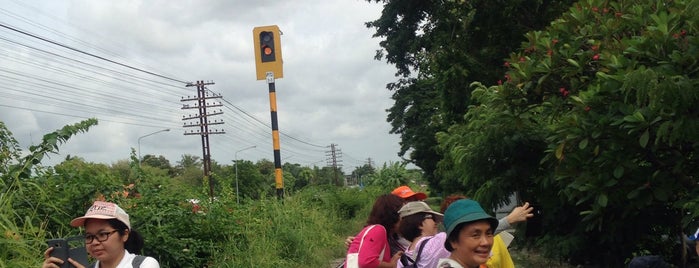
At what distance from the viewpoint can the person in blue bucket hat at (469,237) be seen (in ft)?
8.75

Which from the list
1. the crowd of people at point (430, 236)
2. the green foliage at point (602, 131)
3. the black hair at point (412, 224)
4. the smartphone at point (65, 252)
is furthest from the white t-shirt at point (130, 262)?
the green foliage at point (602, 131)

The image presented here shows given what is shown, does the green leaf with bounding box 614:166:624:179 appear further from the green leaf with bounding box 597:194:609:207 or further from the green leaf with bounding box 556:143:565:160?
the green leaf with bounding box 556:143:565:160

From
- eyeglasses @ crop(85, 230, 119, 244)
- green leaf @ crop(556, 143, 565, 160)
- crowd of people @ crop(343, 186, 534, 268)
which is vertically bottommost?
crowd of people @ crop(343, 186, 534, 268)

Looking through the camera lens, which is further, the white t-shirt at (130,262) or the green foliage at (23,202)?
the green foliage at (23,202)

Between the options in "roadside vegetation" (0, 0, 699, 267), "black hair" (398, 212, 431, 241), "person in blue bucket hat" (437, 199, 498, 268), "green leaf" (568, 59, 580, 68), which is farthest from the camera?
"green leaf" (568, 59, 580, 68)

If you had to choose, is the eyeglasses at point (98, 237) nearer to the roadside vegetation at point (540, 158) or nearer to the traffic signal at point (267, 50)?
the roadside vegetation at point (540, 158)

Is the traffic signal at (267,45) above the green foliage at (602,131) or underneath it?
above

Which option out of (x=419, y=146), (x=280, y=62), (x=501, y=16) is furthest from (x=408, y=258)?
(x=419, y=146)

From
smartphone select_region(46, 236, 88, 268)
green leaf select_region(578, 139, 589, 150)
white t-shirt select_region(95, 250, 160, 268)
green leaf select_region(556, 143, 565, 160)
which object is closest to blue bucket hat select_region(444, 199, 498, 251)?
white t-shirt select_region(95, 250, 160, 268)

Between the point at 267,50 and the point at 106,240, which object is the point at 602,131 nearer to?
the point at 106,240

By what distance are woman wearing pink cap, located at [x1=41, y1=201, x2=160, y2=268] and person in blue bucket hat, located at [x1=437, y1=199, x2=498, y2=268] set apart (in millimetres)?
1422

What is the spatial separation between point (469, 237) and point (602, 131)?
2.35 m

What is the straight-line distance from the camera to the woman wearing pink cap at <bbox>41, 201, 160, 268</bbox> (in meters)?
2.94

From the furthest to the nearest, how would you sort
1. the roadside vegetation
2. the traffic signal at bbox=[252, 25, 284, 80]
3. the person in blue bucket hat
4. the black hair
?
the traffic signal at bbox=[252, 25, 284, 80]
the roadside vegetation
the black hair
the person in blue bucket hat
